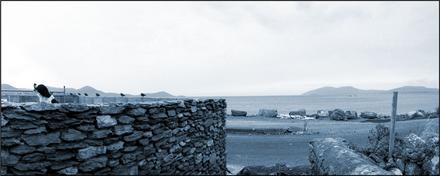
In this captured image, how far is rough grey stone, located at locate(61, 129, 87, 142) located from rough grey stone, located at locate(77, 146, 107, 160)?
0.20 meters

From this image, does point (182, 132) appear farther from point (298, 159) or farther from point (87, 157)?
point (298, 159)

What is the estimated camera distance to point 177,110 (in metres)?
6.14

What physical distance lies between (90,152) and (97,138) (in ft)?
0.71

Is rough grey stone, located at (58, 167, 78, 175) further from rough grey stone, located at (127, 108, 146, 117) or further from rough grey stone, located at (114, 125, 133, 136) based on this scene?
rough grey stone, located at (127, 108, 146, 117)

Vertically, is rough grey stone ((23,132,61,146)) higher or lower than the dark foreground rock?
higher

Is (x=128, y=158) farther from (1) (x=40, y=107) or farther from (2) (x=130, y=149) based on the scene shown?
(1) (x=40, y=107)

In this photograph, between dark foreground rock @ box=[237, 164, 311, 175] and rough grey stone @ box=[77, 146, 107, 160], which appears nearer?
rough grey stone @ box=[77, 146, 107, 160]

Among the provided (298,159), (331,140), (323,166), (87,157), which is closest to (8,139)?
(87,157)

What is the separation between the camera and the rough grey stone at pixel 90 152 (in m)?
4.49

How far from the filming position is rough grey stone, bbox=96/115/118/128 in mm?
4574

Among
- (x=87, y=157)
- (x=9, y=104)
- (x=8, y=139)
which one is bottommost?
(x=87, y=157)

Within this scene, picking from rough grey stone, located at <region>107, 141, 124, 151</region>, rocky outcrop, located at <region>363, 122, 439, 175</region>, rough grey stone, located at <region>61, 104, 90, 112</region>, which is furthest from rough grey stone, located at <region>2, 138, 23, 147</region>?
rocky outcrop, located at <region>363, 122, 439, 175</region>

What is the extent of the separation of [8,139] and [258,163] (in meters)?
8.98

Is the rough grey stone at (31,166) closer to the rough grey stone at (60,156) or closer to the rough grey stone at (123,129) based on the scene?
the rough grey stone at (60,156)
